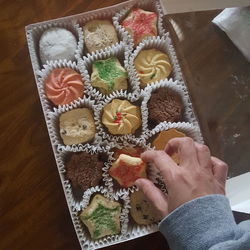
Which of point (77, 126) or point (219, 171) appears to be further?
point (77, 126)

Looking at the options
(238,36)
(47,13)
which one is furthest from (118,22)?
(238,36)

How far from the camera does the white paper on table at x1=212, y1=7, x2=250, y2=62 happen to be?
3.60 feet

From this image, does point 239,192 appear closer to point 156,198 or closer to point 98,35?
point 156,198

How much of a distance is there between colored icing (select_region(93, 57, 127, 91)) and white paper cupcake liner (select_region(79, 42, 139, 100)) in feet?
0.05

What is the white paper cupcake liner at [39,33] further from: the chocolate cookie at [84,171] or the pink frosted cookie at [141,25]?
the chocolate cookie at [84,171]

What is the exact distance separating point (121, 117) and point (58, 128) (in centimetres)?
16

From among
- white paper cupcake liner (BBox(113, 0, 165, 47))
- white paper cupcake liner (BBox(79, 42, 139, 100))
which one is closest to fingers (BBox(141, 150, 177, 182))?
white paper cupcake liner (BBox(79, 42, 139, 100))

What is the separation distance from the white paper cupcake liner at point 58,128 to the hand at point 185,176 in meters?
0.17

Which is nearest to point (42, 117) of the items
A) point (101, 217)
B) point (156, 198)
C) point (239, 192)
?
point (101, 217)

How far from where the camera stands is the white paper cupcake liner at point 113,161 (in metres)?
0.98

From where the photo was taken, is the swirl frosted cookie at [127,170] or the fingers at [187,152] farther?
the swirl frosted cookie at [127,170]

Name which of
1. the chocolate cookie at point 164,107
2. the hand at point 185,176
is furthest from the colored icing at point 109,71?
the hand at point 185,176

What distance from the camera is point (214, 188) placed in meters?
0.79

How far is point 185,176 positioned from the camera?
792mm
